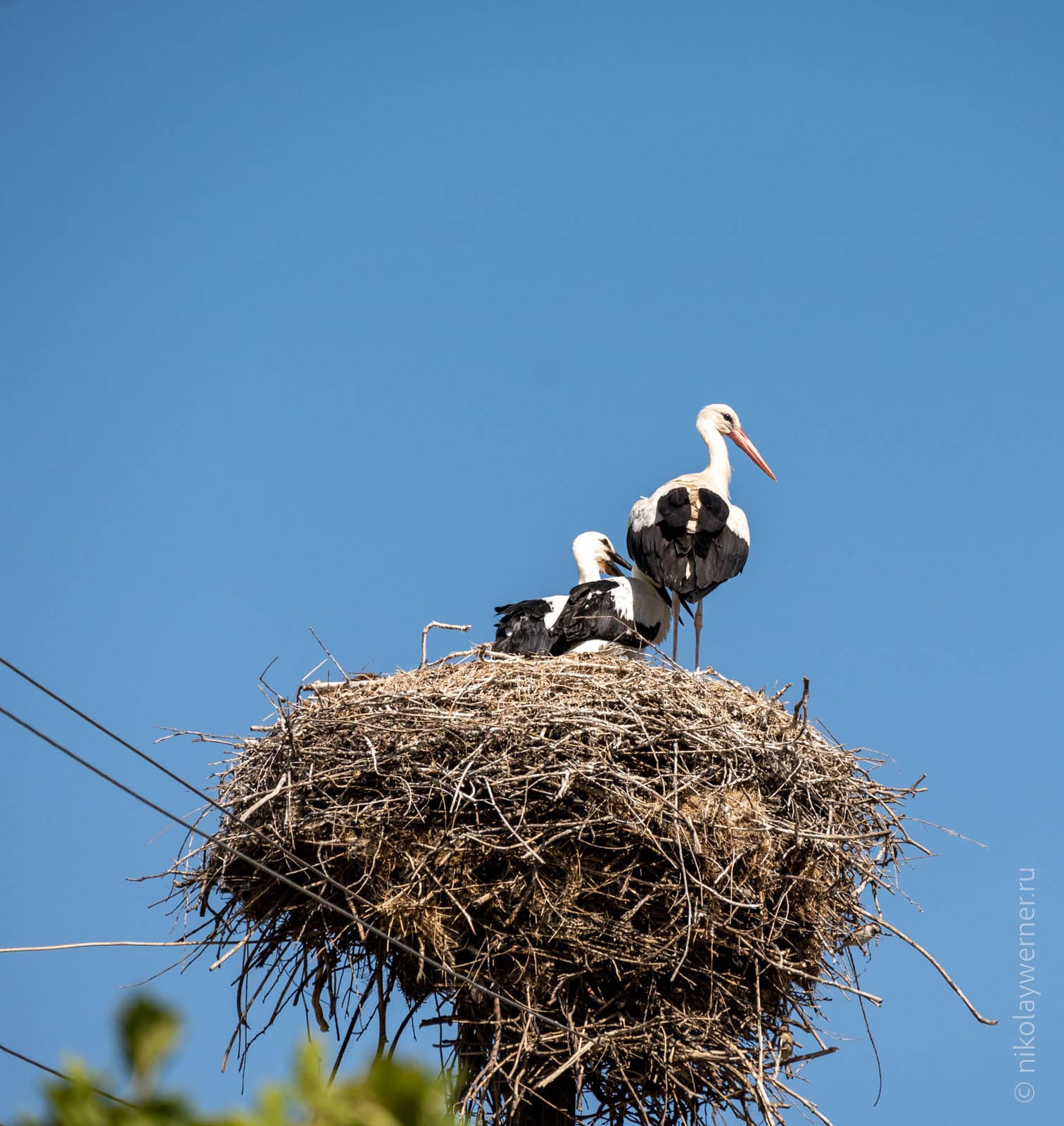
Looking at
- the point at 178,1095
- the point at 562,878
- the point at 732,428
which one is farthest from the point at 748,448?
the point at 178,1095

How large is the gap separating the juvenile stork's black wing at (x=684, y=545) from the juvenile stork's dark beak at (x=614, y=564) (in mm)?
980

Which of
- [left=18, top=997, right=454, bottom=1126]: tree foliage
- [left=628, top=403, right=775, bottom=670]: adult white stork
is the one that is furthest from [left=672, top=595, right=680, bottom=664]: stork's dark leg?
[left=18, top=997, right=454, bottom=1126]: tree foliage

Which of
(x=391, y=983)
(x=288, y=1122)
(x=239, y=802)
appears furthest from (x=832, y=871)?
(x=288, y=1122)

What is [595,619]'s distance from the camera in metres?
9.11

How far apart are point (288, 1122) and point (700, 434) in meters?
9.52

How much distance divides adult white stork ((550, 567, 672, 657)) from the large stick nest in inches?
82.2

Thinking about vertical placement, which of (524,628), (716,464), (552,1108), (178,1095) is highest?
(716,464)

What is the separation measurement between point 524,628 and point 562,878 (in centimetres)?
311

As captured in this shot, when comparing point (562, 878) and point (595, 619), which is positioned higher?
point (595, 619)

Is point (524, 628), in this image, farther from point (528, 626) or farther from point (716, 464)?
point (716, 464)

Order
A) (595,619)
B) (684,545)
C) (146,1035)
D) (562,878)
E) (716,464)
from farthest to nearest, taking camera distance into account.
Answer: (716,464), (684,545), (595,619), (562,878), (146,1035)

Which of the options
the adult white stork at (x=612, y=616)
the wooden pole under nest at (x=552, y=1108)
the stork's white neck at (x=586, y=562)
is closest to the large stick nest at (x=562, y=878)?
the wooden pole under nest at (x=552, y=1108)

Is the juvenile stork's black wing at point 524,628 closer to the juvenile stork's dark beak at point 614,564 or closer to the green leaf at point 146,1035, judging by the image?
the juvenile stork's dark beak at point 614,564

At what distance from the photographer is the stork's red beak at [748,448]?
37.2 ft
